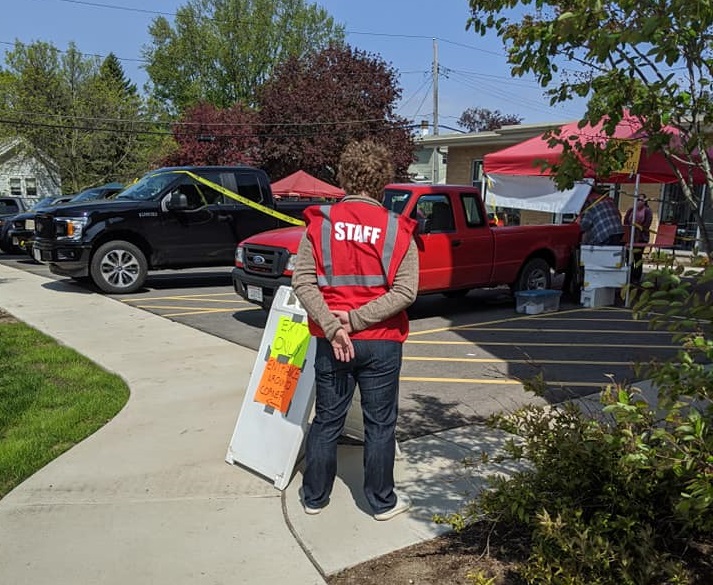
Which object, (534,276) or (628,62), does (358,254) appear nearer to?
(628,62)

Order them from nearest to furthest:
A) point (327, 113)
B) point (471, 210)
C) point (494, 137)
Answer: point (471, 210)
point (494, 137)
point (327, 113)

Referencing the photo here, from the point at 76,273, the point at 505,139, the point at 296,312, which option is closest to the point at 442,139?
the point at 505,139

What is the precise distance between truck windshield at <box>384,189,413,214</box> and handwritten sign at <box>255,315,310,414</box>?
4.95 metres

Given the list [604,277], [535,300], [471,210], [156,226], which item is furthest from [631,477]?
[156,226]

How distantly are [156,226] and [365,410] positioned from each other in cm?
849

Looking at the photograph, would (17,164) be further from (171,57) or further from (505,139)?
(505,139)

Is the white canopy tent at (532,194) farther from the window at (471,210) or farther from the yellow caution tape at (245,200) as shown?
the yellow caution tape at (245,200)

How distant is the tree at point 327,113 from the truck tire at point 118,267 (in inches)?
899

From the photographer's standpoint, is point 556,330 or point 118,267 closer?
point 556,330

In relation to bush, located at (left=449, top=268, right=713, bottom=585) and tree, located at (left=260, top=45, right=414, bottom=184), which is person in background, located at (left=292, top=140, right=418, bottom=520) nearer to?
bush, located at (left=449, top=268, right=713, bottom=585)

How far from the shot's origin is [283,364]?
3947 mm

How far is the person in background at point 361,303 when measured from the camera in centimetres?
312

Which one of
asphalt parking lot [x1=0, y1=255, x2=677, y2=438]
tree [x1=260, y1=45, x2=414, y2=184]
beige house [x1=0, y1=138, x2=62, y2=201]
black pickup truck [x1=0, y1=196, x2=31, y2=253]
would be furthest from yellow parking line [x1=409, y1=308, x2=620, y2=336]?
beige house [x1=0, y1=138, x2=62, y2=201]

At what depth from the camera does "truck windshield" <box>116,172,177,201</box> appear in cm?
1112
